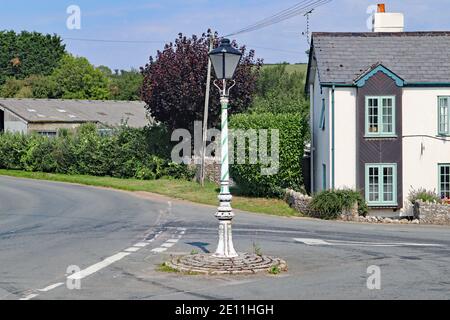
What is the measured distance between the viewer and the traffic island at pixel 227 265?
14305 millimetres

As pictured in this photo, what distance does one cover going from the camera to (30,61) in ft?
327

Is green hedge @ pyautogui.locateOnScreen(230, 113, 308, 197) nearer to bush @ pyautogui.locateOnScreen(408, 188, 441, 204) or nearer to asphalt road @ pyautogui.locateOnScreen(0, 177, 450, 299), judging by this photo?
asphalt road @ pyautogui.locateOnScreen(0, 177, 450, 299)

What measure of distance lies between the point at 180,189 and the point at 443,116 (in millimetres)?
13611

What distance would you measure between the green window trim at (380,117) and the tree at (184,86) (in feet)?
39.6

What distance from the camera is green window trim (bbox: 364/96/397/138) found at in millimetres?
31125

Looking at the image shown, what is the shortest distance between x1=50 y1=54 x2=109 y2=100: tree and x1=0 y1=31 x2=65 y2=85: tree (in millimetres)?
12752

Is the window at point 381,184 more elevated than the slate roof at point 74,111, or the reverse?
the slate roof at point 74,111

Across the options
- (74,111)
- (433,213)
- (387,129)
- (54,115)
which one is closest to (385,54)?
(387,129)

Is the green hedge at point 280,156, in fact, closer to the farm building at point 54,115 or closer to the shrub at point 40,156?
the shrub at point 40,156

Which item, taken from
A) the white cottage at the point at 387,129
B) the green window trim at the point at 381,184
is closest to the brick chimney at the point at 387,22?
the white cottage at the point at 387,129

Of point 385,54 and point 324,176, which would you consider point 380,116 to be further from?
point 324,176

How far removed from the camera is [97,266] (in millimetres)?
15445

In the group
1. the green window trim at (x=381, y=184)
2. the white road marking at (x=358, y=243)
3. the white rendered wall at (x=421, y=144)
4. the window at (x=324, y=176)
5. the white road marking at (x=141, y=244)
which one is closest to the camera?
the white road marking at (x=141, y=244)

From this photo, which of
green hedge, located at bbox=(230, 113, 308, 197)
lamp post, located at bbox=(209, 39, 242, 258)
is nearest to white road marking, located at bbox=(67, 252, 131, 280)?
lamp post, located at bbox=(209, 39, 242, 258)
